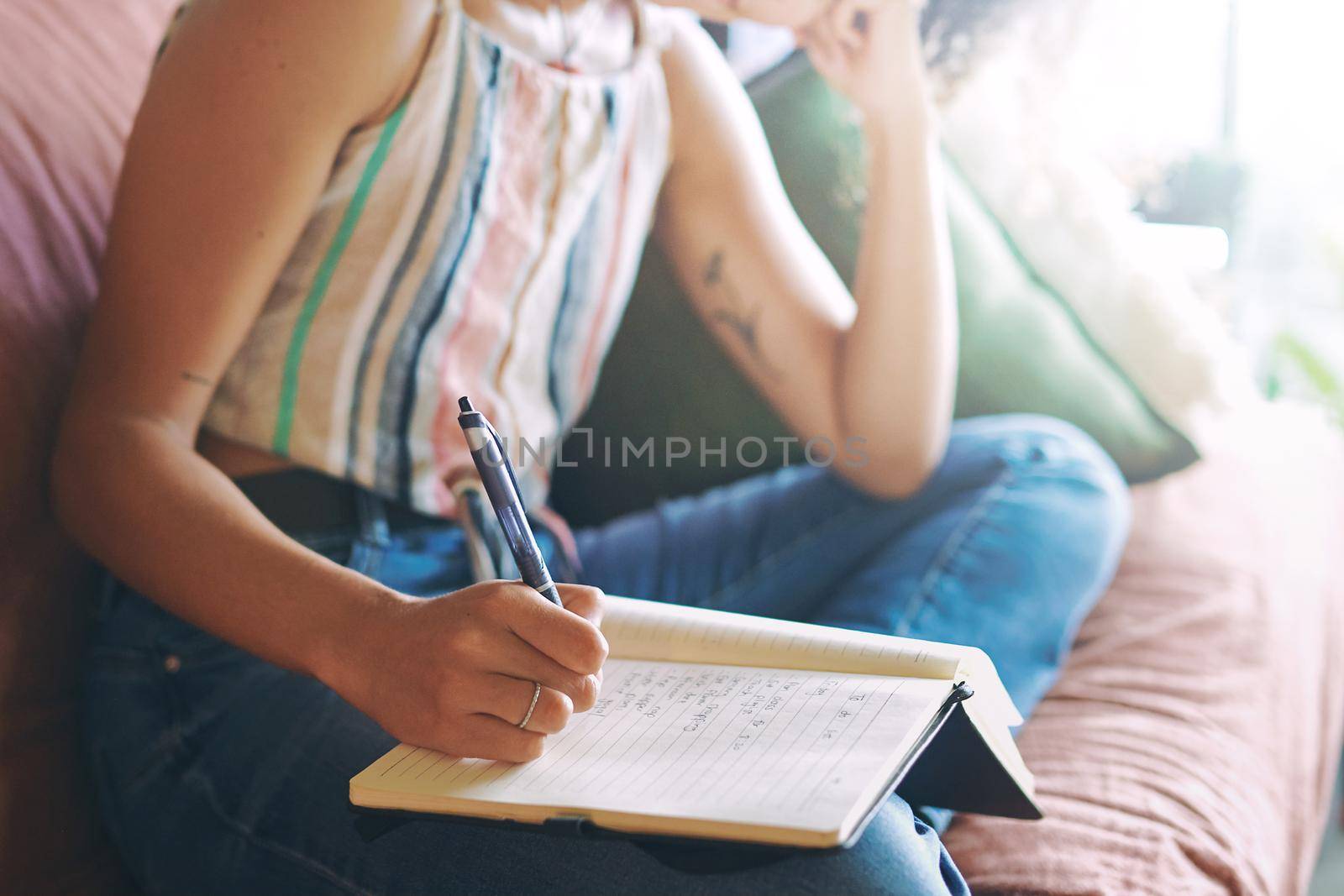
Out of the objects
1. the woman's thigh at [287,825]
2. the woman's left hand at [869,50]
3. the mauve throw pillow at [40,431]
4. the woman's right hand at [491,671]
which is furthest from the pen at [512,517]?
the woman's left hand at [869,50]

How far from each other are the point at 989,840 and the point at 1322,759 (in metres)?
0.46

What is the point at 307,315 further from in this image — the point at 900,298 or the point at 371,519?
the point at 900,298

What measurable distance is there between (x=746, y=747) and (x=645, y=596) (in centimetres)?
43

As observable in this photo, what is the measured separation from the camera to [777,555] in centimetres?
92

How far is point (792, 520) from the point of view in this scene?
3.07 feet

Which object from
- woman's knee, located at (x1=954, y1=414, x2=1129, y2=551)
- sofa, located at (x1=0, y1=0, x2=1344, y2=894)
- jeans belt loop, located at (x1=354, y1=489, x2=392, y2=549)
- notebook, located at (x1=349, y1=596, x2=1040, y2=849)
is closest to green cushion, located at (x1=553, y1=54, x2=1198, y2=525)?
woman's knee, located at (x1=954, y1=414, x2=1129, y2=551)

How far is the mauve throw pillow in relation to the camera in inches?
25.0

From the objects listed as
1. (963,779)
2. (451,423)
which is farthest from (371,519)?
(963,779)

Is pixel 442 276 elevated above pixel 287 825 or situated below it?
above

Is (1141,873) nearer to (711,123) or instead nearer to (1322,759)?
(1322,759)

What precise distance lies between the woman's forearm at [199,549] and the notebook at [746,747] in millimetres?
83

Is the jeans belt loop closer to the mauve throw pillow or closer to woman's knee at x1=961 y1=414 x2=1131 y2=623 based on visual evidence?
A: the mauve throw pillow

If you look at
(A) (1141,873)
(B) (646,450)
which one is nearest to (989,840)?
(A) (1141,873)

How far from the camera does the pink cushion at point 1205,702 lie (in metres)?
0.65
